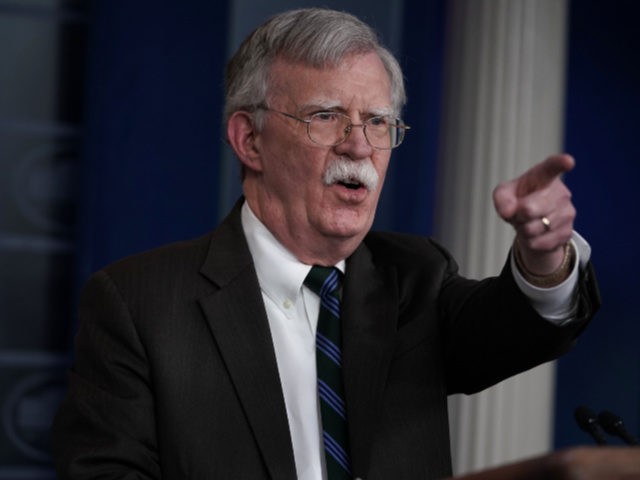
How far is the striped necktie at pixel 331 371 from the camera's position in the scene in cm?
187

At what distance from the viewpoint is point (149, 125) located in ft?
12.6

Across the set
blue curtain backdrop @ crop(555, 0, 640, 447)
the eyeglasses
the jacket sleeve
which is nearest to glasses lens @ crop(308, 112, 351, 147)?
the eyeglasses

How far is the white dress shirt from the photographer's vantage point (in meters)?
1.87

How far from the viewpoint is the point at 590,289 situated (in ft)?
5.86

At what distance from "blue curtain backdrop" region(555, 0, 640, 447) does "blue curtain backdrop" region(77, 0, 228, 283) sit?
1275mm

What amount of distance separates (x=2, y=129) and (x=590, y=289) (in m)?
2.40

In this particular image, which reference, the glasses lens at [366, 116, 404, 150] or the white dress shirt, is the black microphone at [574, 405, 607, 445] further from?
the glasses lens at [366, 116, 404, 150]


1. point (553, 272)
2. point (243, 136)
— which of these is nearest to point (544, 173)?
point (553, 272)

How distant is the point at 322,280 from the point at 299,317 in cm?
7

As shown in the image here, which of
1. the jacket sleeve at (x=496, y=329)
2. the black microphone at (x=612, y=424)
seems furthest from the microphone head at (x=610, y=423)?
the jacket sleeve at (x=496, y=329)

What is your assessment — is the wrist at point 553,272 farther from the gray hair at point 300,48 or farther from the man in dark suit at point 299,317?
the gray hair at point 300,48

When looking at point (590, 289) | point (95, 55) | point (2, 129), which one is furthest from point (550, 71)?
point (590, 289)

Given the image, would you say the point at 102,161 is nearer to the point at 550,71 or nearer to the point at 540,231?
the point at 550,71

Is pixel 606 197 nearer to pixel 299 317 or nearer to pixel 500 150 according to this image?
pixel 500 150
